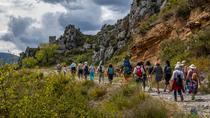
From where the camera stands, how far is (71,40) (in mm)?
150625

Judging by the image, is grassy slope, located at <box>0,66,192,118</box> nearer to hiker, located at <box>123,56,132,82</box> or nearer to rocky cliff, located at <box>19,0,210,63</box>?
hiker, located at <box>123,56,132,82</box>

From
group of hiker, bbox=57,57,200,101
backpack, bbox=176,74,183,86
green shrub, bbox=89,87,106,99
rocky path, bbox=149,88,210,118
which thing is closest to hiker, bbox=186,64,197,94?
group of hiker, bbox=57,57,200,101

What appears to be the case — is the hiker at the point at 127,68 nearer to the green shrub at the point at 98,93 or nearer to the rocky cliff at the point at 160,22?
the green shrub at the point at 98,93

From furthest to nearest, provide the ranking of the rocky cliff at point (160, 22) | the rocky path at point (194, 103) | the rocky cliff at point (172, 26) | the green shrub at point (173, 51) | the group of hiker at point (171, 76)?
the rocky cliff at point (160, 22) < the rocky cliff at point (172, 26) < the green shrub at point (173, 51) < the group of hiker at point (171, 76) < the rocky path at point (194, 103)

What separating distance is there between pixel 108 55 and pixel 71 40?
59.1 m

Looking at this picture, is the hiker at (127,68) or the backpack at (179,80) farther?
the hiker at (127,68)

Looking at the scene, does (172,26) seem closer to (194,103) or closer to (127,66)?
(127,66)

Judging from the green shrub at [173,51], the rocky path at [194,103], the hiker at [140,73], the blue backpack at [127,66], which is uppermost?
the green shrub at [173,51]

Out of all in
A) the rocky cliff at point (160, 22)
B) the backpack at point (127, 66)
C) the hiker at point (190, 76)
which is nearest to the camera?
the hiker at point (190, 76)

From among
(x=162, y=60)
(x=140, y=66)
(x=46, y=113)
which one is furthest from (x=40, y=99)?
(x=162, y=60)

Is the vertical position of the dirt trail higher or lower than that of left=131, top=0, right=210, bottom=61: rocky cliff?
lower

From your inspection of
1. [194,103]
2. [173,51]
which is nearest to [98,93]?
[194,103]

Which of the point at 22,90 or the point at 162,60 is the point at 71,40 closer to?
the point at 162,60

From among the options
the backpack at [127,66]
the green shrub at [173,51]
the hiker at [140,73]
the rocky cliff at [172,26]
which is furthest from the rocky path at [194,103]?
the rocky cliff at [172,26]
